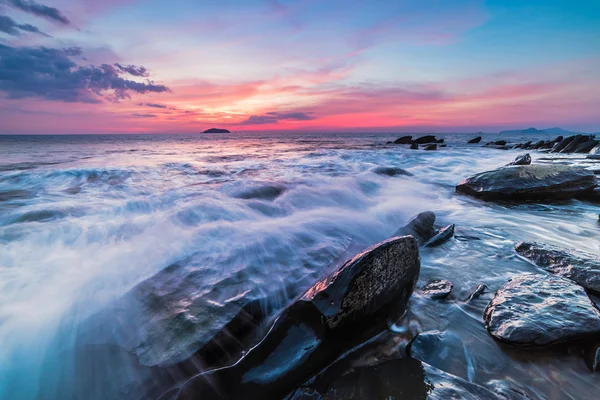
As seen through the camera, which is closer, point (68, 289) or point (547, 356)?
point (547, 356)

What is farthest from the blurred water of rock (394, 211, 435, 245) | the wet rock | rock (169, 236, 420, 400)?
the wet rock

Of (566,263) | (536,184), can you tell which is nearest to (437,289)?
(566,263)

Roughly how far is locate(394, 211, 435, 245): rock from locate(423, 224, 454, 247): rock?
11 cm

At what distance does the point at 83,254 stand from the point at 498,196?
27.3ft

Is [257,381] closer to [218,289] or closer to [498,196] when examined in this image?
[218,289]

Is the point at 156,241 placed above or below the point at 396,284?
below

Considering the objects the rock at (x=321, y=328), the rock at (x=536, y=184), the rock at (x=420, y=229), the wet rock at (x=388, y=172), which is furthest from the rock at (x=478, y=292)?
the wet rock at (x=388, y=172)

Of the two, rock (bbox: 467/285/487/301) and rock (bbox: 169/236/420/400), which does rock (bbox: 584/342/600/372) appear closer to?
rock (bbox: 467/285/487/301)

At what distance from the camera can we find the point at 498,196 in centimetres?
659

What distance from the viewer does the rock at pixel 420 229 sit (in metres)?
4.31

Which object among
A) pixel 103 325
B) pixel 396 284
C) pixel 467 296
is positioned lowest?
pixel 103 325

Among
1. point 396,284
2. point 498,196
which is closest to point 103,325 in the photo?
point 396,284

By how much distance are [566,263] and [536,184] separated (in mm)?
4435

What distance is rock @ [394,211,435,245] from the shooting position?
431cm
